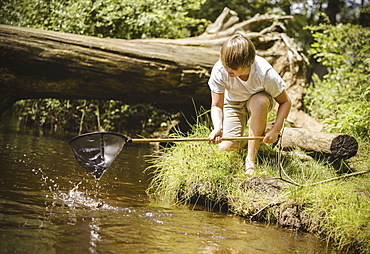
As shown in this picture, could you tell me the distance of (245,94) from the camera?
11.6 feet

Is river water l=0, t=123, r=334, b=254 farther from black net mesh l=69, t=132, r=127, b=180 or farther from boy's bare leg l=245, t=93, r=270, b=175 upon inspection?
boy's bare leg l=245, t=93, r=270, b=175

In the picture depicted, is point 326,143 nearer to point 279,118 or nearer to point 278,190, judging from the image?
point 279,118

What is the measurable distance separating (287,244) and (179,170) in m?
1.28

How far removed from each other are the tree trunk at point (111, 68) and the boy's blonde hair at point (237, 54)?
2.30 meters

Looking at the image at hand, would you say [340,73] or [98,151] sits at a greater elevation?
[340,73]

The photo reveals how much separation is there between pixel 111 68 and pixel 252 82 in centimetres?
233

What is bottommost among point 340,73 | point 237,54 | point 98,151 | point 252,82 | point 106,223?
point 106,223

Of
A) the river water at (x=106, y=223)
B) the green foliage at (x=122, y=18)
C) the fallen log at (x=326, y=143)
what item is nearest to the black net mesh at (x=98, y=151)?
the river water at (x=106, y=223)

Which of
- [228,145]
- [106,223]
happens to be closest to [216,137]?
[228,145]

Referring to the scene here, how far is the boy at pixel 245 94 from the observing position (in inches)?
120

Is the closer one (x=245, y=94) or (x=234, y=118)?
(x=245, y=94)

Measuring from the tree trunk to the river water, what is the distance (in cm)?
158

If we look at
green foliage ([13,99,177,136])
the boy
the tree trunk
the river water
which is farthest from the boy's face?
green foliage ([13,99,177,136])

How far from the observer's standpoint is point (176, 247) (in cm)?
203
